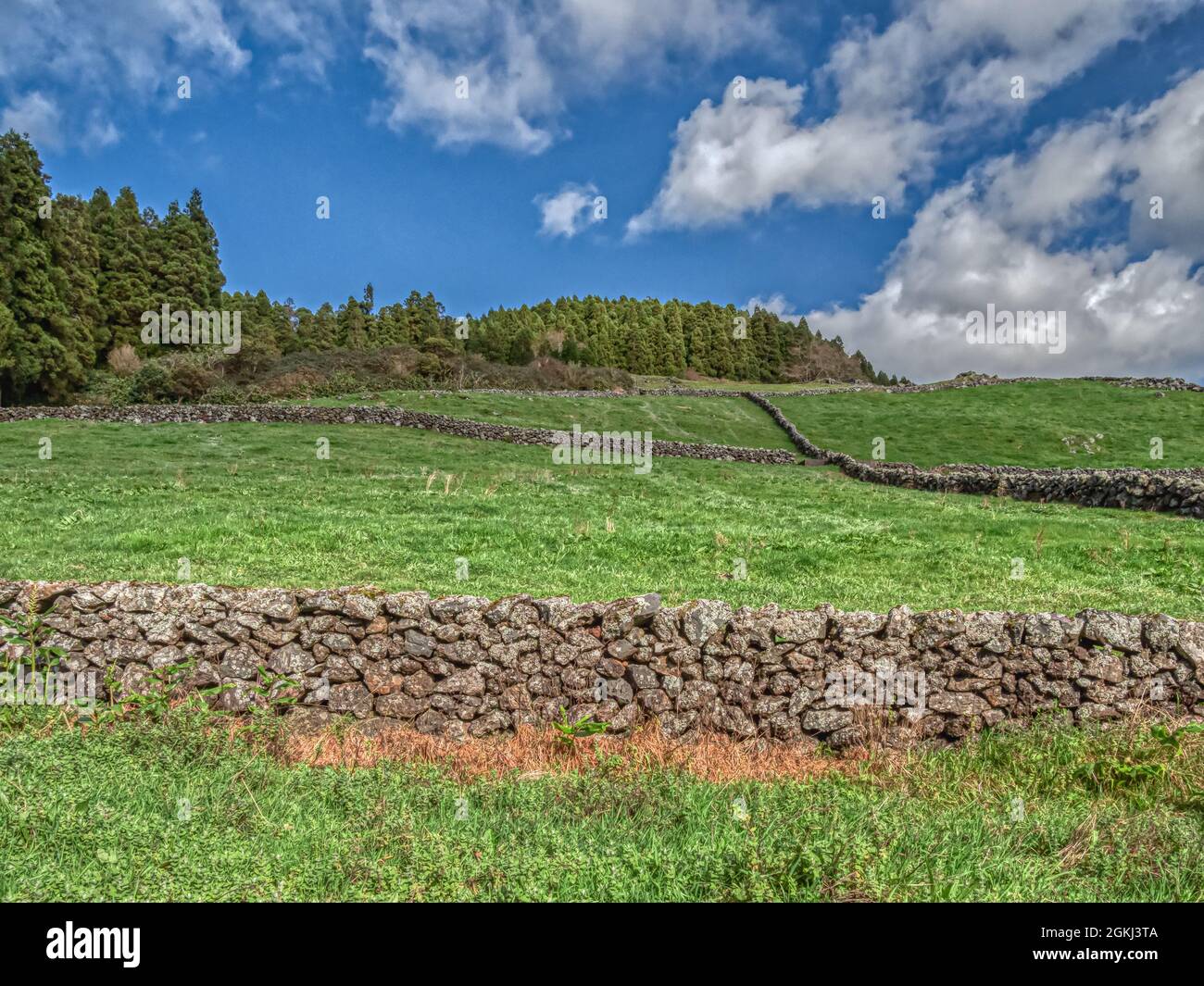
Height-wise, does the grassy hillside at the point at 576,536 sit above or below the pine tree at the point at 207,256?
below

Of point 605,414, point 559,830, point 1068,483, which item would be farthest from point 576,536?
point 605,414

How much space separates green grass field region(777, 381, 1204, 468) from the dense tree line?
33.1 ft

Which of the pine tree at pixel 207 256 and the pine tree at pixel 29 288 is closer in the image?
the pine tree at pixel 29 288

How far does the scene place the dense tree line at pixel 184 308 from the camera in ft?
159

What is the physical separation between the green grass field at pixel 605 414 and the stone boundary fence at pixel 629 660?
3072 centimetres

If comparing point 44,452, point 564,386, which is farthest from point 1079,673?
point 564,386

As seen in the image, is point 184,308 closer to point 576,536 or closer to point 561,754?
point 576,536

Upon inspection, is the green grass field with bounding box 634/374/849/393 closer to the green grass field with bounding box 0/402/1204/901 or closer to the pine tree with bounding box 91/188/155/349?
the pine tree with bounding box 91/188/155/349

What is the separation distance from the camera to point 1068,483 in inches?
961

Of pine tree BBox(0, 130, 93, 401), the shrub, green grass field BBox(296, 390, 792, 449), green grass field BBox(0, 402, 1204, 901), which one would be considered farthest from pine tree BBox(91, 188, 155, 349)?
green grass field BBox(0, 402, 1204, 901)

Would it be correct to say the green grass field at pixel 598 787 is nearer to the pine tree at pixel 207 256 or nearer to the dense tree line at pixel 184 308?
the dense tree line at pixel 184 308

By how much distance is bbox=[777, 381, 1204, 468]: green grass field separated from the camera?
1474 inches

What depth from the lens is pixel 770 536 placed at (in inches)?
604

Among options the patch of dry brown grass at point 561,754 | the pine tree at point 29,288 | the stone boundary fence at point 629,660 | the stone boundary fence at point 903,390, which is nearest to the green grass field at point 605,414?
the stone boundary fence at point 903,390
